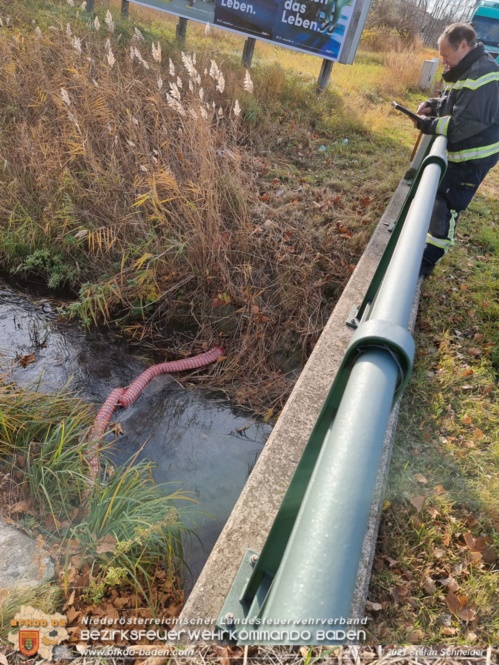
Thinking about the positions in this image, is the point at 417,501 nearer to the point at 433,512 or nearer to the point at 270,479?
the point at 433,512

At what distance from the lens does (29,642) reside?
186 cm

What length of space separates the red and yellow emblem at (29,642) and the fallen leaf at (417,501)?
1.85m

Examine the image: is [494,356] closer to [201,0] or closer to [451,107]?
[451,107]

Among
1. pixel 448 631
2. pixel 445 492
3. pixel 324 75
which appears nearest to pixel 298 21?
pixel 324 75

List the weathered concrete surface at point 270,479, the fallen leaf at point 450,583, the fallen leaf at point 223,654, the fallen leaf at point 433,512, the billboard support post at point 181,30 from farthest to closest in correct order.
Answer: the billboard support post at point 181,30 < the fallen leaf at point 433,512 < the fallen leaf at point 450,583 < the weathered concrete surface at point 270,479 < the fallen leaf at point 223,654

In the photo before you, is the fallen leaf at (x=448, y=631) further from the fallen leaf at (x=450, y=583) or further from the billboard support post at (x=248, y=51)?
the billboard support post at (x=248, y=51)

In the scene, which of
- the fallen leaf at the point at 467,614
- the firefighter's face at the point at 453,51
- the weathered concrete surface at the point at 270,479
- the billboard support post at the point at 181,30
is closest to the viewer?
the weathered concrete surface at the point at 270,479

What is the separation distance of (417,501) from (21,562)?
6.55 feet

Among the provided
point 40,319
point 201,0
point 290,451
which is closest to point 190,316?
point 40,319

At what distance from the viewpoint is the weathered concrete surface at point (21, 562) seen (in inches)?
81.4

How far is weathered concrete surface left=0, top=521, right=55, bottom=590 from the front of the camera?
2.07 m

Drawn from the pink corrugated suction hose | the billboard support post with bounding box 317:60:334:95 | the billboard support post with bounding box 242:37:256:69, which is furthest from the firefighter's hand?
the billboard support post with bounding box 242:37:256:69

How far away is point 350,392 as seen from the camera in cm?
83

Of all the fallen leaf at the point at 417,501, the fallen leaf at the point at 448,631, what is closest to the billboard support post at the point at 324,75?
the fallen leaf at the point at 417,501
